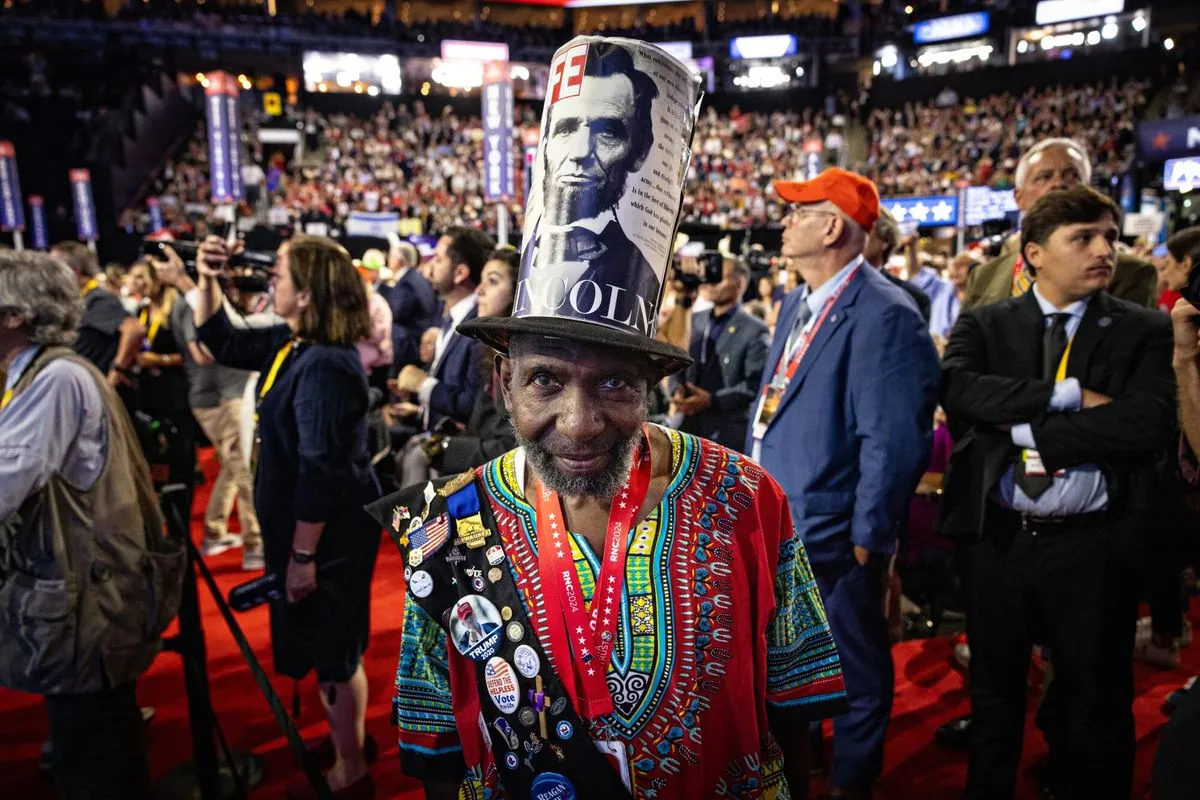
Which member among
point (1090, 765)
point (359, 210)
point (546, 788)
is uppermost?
point (359, 210)

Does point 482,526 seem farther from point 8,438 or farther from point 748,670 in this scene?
point 8,438

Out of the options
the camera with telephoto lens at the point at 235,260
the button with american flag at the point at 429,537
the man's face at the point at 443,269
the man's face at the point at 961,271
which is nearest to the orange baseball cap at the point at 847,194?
the man's face at the point at 443,269

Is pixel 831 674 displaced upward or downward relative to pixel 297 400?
downward

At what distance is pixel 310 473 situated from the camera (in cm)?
261

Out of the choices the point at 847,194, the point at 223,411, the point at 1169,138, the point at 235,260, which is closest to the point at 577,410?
the point at 847,194

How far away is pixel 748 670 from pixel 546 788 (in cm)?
38

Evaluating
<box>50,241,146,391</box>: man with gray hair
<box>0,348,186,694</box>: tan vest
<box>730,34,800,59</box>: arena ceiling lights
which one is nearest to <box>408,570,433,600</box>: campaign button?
<box>0,348,186,694</box>: tan vest

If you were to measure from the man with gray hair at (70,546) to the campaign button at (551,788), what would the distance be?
5.65 ft

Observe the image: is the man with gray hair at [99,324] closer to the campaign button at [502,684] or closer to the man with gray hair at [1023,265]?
the campaign button at [502,684]

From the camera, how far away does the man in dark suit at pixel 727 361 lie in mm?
4531

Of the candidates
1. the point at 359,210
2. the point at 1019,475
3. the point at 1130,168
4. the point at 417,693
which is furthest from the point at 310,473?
the point at 359,210

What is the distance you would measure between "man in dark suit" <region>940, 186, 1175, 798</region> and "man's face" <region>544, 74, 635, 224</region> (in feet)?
5.57

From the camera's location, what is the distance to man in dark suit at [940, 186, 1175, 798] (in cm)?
233

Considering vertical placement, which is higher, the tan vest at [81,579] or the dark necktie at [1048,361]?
the dark necktie at [1048,361]
